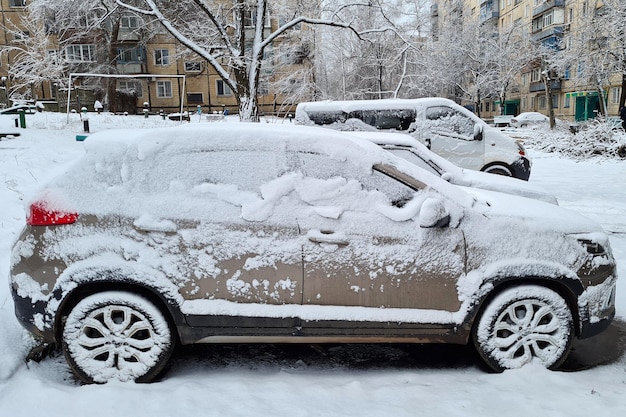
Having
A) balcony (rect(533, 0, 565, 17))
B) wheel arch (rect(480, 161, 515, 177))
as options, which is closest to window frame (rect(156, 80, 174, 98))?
balcony (rect(533, 0, 565, 17))

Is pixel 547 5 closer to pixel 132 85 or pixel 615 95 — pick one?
pixel 615 95

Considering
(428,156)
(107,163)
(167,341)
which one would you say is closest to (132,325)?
(167,341)

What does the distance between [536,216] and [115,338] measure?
3167mm

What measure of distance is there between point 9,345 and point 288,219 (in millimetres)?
2456

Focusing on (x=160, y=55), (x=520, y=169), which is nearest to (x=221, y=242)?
(x=520, y=169)

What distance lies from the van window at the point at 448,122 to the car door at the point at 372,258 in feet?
23.0

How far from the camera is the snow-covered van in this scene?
10234 mm

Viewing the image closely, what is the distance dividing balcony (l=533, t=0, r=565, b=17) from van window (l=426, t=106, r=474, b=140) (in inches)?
1812

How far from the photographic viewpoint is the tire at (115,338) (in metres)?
3.46

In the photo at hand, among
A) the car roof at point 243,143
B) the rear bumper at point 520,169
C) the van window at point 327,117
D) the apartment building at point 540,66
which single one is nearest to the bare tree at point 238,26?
the van window at point 327,117

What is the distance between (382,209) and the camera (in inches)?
143

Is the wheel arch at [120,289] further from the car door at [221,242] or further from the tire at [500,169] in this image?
the tire at [500,169]

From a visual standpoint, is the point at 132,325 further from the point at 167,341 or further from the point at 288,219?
the point at 288,219

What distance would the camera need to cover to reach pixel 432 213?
3.51 metres
